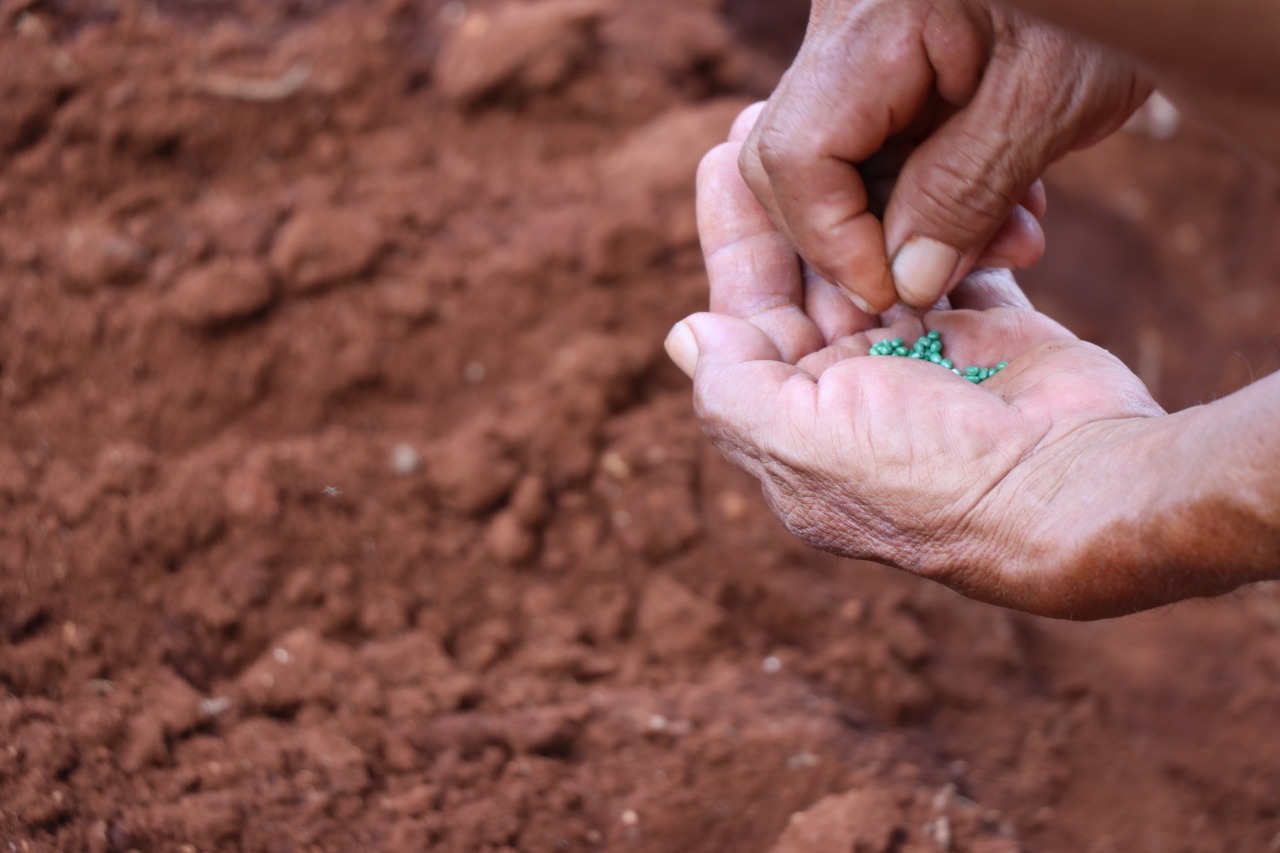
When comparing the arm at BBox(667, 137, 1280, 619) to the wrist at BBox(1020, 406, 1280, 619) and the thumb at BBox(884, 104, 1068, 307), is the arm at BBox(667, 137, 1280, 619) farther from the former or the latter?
the thumb at BBox(884, 104, 1068, 307)

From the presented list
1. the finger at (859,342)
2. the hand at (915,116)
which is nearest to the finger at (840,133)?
the hand at (915,116)

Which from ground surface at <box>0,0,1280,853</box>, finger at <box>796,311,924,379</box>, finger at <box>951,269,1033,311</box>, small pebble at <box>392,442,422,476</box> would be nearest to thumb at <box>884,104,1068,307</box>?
finger at <box>796,311,924,379</box>

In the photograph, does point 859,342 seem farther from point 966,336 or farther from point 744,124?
point 744,124

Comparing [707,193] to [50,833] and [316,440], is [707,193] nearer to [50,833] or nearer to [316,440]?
[316,440]

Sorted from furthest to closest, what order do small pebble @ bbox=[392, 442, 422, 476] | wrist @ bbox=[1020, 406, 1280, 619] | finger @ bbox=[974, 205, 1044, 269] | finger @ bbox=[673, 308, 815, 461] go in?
small pebble @ bbox=[392, 442, 422, 476], finger @ bbox=[974, 205, 1044, 269], finger @ bbox=[673, 308, 815, 461], wrist @ bbox=[1020, 406, 1280, 619]

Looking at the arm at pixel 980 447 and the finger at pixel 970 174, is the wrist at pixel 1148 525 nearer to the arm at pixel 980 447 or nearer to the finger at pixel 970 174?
the arm at pixel 980 447

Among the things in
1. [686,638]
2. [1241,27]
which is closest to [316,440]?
[686,638]
